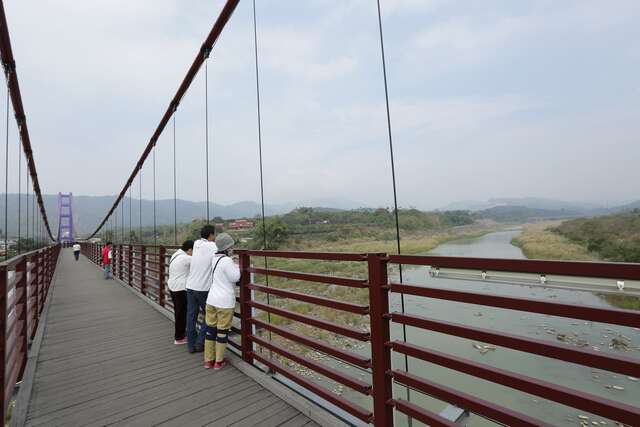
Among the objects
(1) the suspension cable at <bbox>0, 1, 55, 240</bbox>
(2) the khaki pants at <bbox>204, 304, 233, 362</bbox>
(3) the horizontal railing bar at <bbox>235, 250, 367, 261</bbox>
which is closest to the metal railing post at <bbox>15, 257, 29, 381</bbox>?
(2) the khaki pants at <bbox>204, 304, 233, 362</bbox>

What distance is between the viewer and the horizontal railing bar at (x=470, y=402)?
132 centimetres

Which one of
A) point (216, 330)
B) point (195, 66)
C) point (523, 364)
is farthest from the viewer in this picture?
point (523, 364)

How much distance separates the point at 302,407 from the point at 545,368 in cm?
1232

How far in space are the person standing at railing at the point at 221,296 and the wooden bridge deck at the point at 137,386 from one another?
0.31 meters

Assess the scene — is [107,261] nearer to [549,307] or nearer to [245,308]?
[245,308]

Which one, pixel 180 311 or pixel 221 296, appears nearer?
pixel 221 296

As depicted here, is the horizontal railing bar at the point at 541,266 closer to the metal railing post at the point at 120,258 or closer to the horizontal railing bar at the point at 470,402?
the horizontal railing bar at the point at 470,402

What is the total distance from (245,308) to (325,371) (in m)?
1.10

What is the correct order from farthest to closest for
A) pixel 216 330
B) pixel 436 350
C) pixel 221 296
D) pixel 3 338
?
pixel 216 330 → pixel 221 296 → pixel 3 338 → pixel 436 350

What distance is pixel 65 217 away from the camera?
63.5 metres

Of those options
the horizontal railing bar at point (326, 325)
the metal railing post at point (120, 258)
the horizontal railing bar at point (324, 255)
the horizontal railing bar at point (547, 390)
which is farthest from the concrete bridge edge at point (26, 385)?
the metal railing post at point (120, 258)

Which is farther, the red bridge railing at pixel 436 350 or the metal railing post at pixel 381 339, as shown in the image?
the metal railing post at pixel 381 339

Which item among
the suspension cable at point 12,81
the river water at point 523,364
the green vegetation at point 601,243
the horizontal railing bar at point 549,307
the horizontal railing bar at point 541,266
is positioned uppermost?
the suspension cable at point 12,81

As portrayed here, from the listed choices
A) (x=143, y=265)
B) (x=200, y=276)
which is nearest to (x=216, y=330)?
(x=200, y=276)
